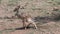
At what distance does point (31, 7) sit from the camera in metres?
11.6

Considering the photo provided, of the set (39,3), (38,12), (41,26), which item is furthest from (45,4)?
(41,26)

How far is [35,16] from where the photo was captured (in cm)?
1036

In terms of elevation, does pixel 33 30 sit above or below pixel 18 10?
below

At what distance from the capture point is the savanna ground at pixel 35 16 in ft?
28.8

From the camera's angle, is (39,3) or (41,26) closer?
(41,26)

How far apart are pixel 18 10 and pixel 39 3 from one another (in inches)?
134

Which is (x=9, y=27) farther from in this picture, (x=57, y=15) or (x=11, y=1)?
(x=11, y=1)

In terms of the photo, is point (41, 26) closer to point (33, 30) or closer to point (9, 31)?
point (33, 30)

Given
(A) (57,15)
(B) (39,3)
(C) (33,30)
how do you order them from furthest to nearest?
(B) (39,3), (A) (57,15), (C) (33,30)

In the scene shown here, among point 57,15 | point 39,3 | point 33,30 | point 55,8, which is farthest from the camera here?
point 39,3

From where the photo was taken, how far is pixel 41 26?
910 centimetres

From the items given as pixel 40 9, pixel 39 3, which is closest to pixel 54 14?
pixel 40 9

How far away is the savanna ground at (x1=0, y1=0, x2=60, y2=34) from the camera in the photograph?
28.8ft

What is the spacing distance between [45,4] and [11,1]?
1.72m
